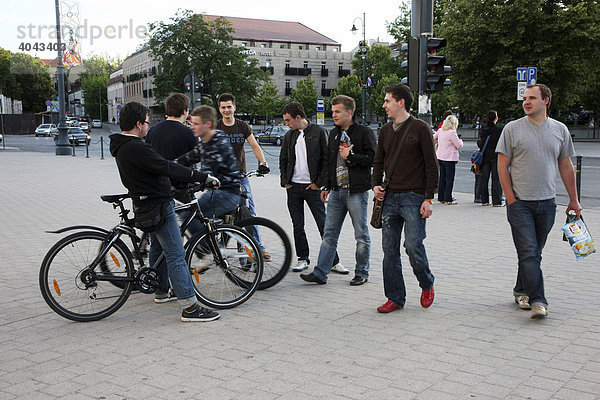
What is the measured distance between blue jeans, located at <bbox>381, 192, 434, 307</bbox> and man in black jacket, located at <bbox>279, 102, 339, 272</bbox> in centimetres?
136

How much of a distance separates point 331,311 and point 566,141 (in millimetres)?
2383

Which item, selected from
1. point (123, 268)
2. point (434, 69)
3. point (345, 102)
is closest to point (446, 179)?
point (434, 69)

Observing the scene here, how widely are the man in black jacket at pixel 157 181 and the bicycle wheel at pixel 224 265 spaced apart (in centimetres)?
25

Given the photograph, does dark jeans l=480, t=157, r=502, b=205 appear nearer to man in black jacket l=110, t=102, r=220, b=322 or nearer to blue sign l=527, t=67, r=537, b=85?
blue sign l=527, t=67, r=537, b=85

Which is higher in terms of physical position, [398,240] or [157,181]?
[157,181]

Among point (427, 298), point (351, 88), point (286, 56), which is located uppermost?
point (286, 56)

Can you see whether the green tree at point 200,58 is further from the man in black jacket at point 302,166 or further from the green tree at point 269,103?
the man in black jacket at point 302,166

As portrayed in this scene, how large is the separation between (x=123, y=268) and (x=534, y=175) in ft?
11.4

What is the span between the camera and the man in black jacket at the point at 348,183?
6238mm

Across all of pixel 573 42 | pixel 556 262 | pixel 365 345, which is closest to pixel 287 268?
pixel 365 345

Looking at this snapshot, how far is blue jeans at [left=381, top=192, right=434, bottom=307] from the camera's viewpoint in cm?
522

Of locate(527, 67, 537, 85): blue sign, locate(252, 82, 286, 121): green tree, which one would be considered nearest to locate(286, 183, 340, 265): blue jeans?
locate(527, 67, 537, 85): blue sign

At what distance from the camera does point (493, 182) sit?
1216 centimetres

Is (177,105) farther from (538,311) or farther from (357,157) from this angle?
(538,311)
